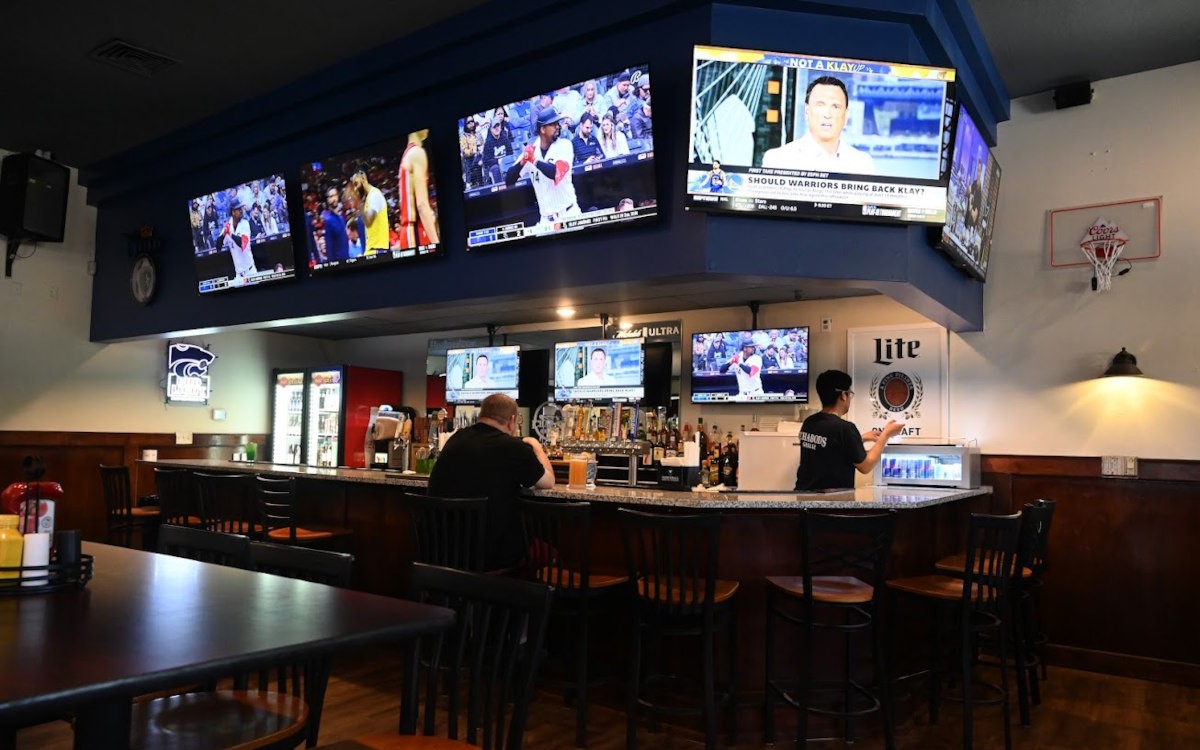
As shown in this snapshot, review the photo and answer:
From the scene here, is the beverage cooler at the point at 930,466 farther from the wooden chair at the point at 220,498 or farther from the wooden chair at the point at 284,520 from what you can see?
the wooden chair at the point at 220,498

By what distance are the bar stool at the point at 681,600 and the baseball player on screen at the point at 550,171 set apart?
1733 millimetres

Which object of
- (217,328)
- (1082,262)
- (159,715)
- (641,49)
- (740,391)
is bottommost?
(159,715)

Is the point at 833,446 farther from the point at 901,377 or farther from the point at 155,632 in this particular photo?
the point at 155,632

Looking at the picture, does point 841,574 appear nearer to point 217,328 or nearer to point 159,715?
point 159,715

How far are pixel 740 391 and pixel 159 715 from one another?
5157 millimetres

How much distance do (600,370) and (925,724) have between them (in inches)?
151

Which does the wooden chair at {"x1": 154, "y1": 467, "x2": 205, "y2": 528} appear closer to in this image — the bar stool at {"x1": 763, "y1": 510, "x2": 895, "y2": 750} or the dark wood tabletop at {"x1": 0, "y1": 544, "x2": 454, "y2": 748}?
the dark wood tabletop at {"x1": 0, "y1": 544, "x2": 454, "y2": 748}

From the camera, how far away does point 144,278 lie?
6969 mm

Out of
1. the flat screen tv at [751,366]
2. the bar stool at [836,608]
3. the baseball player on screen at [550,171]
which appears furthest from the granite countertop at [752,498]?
the flat screen tv at [751,366]

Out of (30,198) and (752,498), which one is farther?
(30,198)

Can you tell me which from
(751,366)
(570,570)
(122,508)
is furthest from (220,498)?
(751,366)

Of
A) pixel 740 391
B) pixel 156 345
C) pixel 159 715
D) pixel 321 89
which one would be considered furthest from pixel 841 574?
pixel 156 345

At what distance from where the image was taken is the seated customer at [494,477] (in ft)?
12.4

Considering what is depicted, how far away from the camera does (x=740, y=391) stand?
6.54 metres
